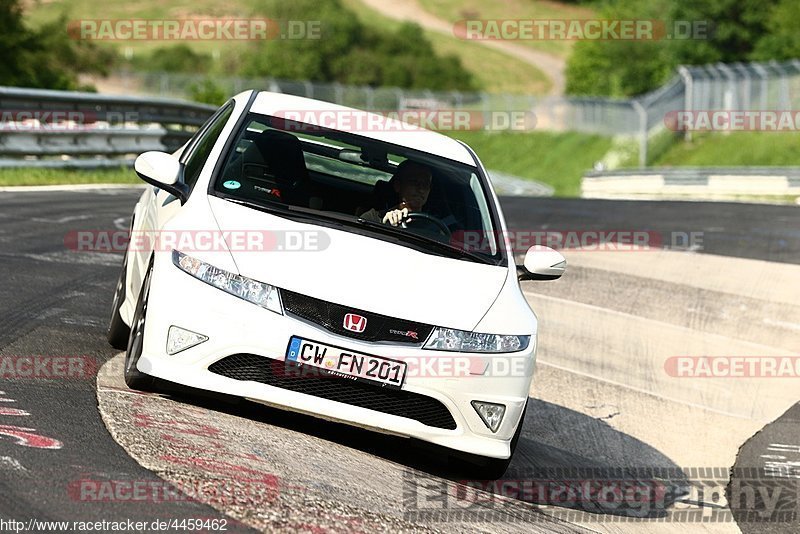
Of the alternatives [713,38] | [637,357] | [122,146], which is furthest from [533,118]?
[637,357]

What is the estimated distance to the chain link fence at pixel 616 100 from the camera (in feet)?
141

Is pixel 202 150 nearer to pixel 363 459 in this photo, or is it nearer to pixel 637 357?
pixel 363 459

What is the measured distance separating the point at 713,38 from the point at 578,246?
59.3 meters

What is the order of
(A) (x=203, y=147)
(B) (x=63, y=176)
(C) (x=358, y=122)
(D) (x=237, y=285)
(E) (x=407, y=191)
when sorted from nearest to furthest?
(D) (x=237, y=285), (E) (x=407, y=191), (A) (x=203, y=147), (C) (x=358, y=122), (B) (x=63, y=176)

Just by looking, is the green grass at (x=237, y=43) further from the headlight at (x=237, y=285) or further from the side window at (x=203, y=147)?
the headlight at (x=237, y=285)

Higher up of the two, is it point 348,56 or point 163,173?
point 163,173

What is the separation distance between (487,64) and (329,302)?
118104mm

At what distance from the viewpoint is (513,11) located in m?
140

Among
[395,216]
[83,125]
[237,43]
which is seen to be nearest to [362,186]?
[395,216]

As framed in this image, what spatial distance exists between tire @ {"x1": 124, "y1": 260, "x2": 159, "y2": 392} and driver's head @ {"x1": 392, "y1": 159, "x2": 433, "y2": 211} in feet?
5.04

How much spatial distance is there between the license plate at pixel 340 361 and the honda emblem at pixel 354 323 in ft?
0.35

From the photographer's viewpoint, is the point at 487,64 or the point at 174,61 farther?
the point at 487,64

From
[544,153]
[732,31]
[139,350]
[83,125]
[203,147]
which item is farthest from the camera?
[732,31]

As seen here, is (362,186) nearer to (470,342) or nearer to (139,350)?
(470,342)
